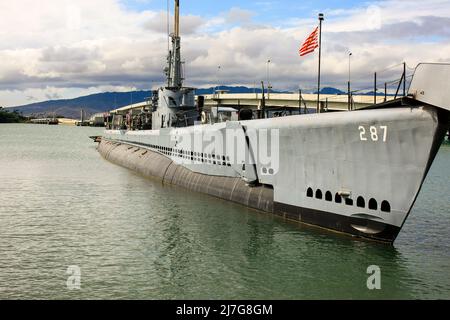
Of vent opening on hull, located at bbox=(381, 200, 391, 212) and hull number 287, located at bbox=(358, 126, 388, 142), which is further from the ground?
hull number 287, located at bbox=(358, 126, 388, 142)

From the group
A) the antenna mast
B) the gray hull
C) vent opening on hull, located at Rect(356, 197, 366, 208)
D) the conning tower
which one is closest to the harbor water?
the gray hull

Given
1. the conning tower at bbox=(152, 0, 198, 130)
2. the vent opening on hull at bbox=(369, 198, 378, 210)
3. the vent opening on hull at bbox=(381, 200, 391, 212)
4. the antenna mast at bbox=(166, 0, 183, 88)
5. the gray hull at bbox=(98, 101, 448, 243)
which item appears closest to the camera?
the gray hull at bbox=(98, 101, 448, 243)

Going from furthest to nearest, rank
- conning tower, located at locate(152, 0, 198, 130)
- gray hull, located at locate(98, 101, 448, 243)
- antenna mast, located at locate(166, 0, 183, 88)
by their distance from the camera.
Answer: antenna mast, located at locate(166, 0, 183, 88) < conning tower, located at locate(152, 0, 198, 130) < gray hull, located at locate(98, 101, 448, 243)

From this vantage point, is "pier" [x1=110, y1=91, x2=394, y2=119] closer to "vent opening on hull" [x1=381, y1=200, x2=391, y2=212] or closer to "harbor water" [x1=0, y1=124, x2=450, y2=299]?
"harbor water" [x1=0, y1=124, x2=450, y2=299]

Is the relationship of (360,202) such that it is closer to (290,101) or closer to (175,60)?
(175,60)

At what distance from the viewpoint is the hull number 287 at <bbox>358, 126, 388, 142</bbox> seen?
17250 mm

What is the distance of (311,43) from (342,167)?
28.8 ft

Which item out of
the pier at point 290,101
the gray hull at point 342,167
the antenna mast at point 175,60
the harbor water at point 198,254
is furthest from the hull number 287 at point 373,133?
the pier at point 290,101

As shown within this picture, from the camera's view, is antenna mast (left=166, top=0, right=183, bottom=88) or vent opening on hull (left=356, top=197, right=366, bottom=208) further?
antenna mast (left=166, top=0, right=183, bottom=88)

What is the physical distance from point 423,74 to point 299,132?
22.2 feet

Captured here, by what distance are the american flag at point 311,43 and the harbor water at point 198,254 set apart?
9.10 metres

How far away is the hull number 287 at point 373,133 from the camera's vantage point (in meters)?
17.2

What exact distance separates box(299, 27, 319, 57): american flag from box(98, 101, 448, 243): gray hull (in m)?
4.62

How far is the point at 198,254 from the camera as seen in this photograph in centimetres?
1753
